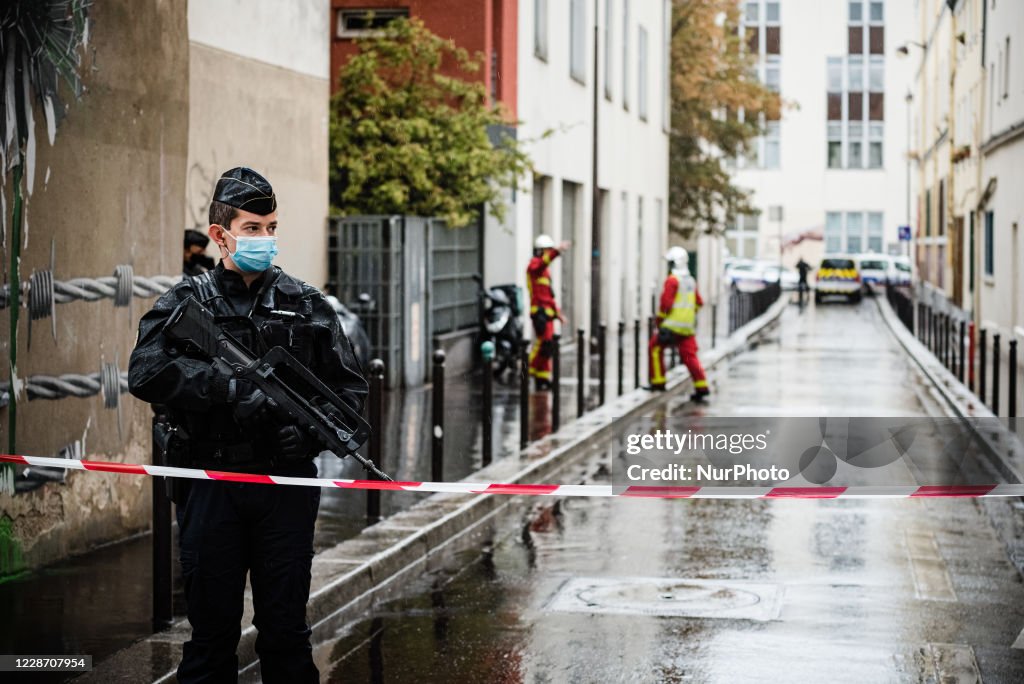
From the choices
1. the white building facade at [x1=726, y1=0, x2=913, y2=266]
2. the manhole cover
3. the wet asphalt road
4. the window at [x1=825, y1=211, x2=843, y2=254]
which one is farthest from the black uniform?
the window at [x1=825, y1=211, x2=843, y2=254]

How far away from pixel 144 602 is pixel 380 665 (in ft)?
4.54

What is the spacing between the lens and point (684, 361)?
19797mm

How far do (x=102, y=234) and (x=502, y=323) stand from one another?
42.3ft

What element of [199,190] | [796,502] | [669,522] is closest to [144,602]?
[669,522]

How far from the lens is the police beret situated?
207 inches

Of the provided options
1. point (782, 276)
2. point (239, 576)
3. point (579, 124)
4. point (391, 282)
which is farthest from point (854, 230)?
point (239, 576)

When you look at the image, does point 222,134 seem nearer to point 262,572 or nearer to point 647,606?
point 647,606

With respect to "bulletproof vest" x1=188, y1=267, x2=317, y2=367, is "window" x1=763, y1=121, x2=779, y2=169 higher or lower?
higher

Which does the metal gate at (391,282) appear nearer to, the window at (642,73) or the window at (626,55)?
the window at (626,55)

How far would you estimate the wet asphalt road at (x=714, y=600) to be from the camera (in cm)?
706

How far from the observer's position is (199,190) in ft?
46.4

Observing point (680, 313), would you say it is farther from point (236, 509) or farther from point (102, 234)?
point (236, 509)

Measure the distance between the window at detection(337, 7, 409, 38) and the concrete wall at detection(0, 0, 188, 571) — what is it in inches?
564

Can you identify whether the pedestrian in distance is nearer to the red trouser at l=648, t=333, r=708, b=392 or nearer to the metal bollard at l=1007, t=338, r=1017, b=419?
the metal bollard at l=1007, t=338, r=1017, b=419
